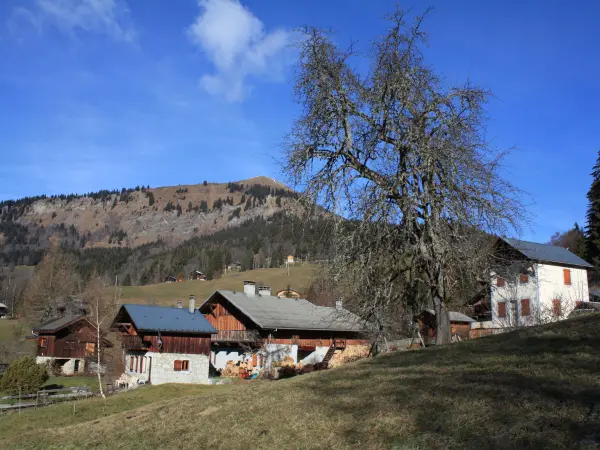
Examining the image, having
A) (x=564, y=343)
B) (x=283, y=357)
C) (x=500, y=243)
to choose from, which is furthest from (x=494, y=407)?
(x=283, y=357)

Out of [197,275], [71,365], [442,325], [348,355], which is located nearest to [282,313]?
[348,355]

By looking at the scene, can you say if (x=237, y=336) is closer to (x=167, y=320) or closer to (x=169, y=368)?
(x=167, y=320)

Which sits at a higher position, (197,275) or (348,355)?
(197,275)

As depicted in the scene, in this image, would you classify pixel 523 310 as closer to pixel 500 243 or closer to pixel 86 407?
pixel 500 243

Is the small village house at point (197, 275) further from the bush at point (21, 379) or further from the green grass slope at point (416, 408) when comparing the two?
the green grass slope at point (416, 408)

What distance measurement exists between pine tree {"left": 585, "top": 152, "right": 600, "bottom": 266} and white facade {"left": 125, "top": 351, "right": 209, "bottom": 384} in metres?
46.2

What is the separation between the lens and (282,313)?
4847cm

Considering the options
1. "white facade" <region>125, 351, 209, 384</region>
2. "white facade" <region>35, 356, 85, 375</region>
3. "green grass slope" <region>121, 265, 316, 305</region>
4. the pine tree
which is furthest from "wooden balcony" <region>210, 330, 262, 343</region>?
"green grass slope" <region>121, 265, 316, 305</region>

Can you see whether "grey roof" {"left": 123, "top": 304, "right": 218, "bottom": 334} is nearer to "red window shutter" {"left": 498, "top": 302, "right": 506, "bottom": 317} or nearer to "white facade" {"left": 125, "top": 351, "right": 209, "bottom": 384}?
"white facade" {"left": 125, "top": 351, "right": 209, "bottom": 384}

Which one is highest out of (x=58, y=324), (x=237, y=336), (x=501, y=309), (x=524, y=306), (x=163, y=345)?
(x=524, y=306)

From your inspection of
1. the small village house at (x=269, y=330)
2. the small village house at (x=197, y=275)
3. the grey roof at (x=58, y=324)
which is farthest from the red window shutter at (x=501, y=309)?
the small village house at (x=197, y=275)

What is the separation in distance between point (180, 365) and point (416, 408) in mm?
36171

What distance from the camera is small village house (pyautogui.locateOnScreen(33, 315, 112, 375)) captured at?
6012 cm

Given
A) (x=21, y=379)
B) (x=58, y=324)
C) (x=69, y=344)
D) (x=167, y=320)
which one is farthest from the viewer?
(x=69, y=344)
